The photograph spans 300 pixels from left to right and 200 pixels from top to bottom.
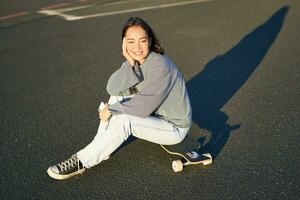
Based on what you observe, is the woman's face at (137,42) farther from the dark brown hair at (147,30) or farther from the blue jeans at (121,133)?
the blue jeans at (121,133)

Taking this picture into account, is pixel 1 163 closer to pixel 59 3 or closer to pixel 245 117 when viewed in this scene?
pixel 245 117

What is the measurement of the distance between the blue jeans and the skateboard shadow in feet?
1.92

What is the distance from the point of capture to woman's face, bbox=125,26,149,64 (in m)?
3.01

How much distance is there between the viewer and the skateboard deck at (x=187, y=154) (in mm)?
3268

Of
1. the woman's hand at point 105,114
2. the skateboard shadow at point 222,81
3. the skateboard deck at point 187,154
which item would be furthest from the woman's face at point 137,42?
the skateboard shadow at point 222,81

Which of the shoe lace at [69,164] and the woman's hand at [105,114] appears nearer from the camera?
the woman's hand at [105,114]

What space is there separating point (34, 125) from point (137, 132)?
1.53 m

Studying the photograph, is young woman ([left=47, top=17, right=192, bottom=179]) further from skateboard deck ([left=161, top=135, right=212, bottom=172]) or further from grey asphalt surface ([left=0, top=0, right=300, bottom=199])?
grey asphalt surface ([left=0, top=0, right=300, bottom=199])

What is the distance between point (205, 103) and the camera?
4.46 metres

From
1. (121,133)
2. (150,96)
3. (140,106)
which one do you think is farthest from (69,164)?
(150,96)

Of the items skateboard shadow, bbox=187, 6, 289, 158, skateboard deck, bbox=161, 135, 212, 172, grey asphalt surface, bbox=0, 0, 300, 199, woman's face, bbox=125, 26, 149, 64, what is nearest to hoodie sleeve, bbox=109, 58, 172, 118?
woman's face, bbox=125, 26, 149, 64

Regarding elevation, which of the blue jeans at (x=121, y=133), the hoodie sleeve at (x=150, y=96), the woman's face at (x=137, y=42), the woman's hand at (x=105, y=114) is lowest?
the blue jeans at (x=121, y=133)

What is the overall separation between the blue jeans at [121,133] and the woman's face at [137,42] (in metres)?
0.53

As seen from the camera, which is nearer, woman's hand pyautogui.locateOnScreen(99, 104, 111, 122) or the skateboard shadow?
woman's hand pyautogui.locateOnScreen(99, 104, 111, 122)
